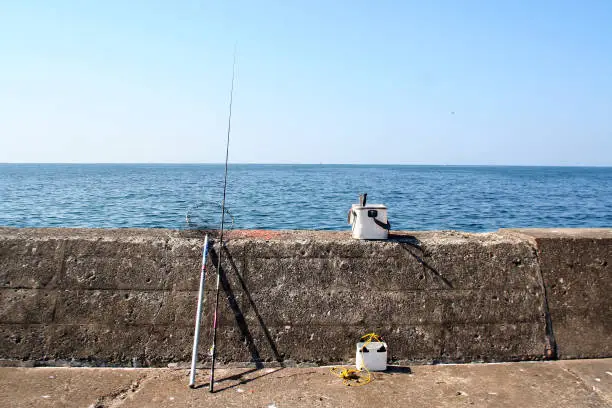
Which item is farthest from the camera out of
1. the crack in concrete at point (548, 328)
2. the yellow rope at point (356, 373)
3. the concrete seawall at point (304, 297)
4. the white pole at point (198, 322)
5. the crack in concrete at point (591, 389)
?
the crack in concrete at point (548, 328)

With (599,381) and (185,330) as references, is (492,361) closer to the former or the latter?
(599,381)

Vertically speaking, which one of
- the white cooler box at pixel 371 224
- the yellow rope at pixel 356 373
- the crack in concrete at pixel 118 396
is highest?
the white cooler box at pixel 371 224

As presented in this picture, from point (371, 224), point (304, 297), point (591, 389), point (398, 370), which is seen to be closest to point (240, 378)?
point (304, 297)

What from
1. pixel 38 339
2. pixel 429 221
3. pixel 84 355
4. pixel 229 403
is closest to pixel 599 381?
pixel 229 403

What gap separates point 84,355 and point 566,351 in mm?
3862

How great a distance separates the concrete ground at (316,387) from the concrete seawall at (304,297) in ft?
0.53

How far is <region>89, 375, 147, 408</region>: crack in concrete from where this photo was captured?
3121 mm

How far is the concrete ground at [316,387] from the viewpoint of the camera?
3178 millimetres

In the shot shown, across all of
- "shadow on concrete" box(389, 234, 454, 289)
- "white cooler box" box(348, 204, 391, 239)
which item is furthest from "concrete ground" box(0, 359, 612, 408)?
"white cooler box" box(348, 204, 391, 239)

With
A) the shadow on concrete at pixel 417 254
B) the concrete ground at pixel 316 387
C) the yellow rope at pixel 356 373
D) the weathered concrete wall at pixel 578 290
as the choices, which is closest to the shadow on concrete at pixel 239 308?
the concrete ground at pixel 316 387

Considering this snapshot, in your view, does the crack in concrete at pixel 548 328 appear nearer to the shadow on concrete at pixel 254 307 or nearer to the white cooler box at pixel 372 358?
the white cooler box at pixel 372 358

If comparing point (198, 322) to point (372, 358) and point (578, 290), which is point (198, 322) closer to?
point (372, 358)

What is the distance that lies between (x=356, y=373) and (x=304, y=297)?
70 centimetres

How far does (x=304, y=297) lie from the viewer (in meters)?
3.89
